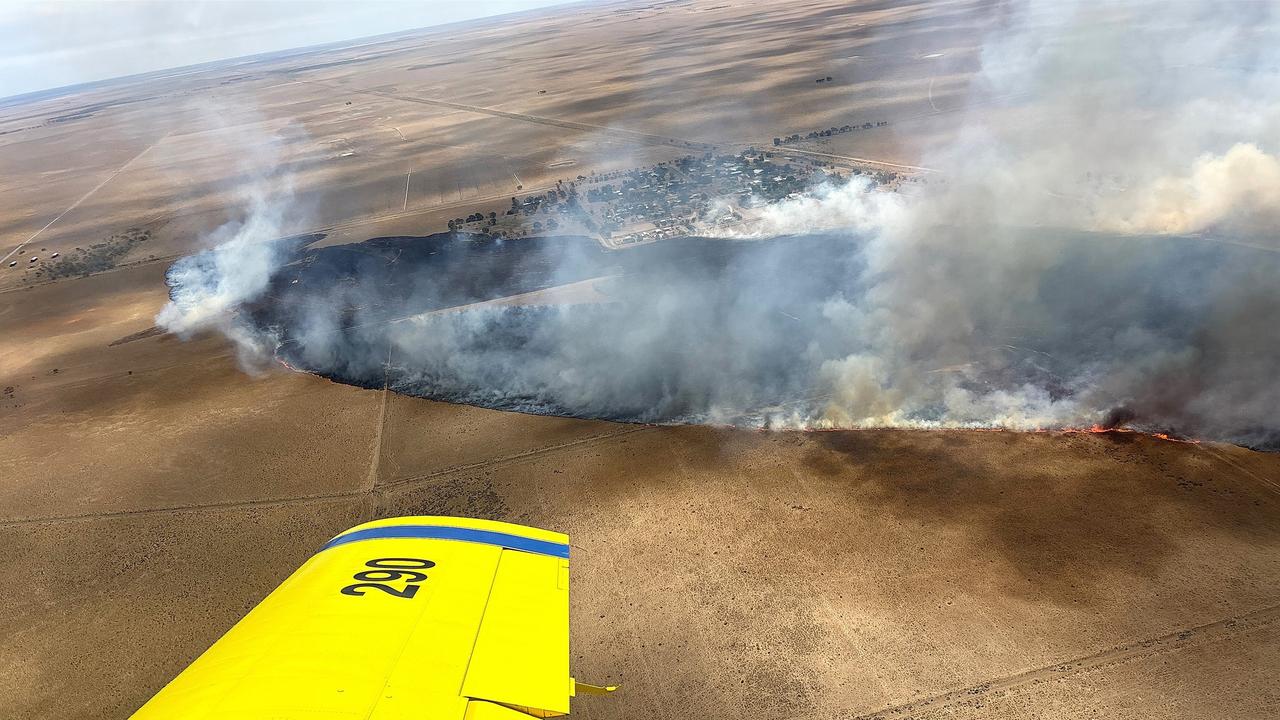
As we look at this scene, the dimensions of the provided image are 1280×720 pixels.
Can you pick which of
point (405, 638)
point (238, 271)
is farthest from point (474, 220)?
point (405, 638)

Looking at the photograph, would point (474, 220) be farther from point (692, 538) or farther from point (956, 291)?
point (692, 538)

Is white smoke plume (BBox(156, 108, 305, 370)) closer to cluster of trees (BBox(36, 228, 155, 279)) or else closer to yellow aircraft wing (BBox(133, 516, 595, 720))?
cluster of trees (BBox(36, 228, 155, 279))

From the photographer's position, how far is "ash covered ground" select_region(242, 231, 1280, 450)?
27062mm

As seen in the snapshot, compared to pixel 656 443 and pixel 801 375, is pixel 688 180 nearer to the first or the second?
pixel 801 375

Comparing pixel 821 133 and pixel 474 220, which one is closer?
pixel 474 220

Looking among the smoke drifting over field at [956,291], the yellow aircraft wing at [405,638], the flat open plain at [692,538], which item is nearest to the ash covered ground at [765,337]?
the smoke drifting over field at [956,291]

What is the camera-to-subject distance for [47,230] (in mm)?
76062

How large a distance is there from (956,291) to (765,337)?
11.6 m

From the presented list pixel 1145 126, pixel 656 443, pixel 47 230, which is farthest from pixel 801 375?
pixel 47 230

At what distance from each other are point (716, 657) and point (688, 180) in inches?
2180

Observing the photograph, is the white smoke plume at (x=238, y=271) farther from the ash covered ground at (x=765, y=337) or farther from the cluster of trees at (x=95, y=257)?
the cluster of trees at (x=95, y=257)

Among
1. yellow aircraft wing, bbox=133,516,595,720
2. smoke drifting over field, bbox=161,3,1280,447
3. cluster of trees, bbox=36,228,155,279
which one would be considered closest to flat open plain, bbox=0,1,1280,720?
smoke drifting over field, bbox=161,3,1280,447

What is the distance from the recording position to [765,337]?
34.1 meters

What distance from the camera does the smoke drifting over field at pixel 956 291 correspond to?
2802 cm
